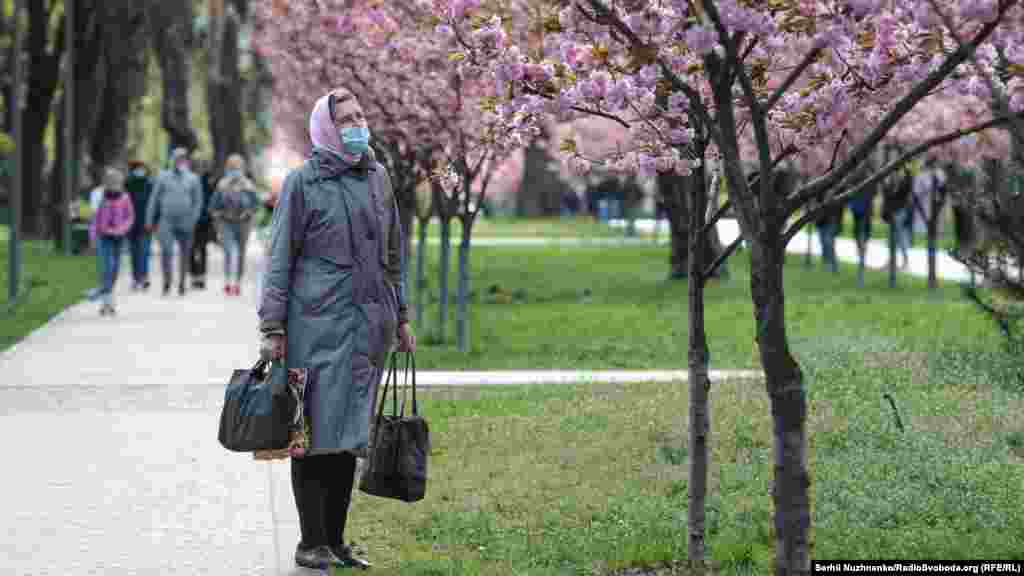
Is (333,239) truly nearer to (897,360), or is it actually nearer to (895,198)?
(897,360)

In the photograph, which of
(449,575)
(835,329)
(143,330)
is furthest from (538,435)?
(143,330)

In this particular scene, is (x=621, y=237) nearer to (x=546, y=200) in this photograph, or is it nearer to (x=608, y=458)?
(x=546, y=200)

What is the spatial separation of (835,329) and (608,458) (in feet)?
27.2

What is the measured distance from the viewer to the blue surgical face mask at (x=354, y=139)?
24.6 ft

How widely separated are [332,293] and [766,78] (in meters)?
1.81

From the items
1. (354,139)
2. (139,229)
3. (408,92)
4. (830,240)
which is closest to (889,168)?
(354,139)

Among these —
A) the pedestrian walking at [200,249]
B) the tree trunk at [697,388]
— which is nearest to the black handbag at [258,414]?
the tree trunk at [697,388]

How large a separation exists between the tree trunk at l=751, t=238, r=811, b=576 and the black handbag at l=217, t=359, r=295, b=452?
72.9 inches

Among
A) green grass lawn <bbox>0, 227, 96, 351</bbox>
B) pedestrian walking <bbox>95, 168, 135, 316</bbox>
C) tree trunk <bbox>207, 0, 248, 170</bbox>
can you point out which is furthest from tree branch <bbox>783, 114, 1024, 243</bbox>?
tree trunk <bbox>207, 0, 248, 170</bbox>

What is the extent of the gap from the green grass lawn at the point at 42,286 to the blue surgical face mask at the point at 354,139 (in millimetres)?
10303

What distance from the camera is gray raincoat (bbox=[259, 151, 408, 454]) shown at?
7.46 meters

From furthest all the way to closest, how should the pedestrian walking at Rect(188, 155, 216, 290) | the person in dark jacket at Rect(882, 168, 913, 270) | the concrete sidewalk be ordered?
the concrete sidewalk < the person in dark jacket at Rect(882, 168, 913, 270) < the pedestrian walking at Rect(188, 155, 216, 290)

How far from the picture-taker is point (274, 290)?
7469 mm

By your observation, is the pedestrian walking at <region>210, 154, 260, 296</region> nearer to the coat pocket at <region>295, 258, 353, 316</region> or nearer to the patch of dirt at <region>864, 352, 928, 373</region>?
the patch of dirt at <region>864, 352, 928, 373</region>
